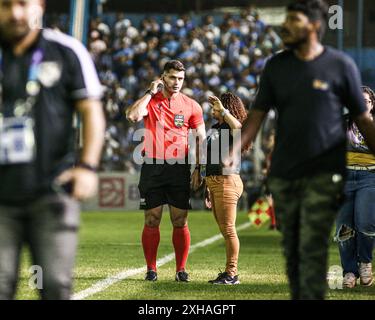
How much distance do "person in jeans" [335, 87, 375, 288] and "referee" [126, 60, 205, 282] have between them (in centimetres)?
175

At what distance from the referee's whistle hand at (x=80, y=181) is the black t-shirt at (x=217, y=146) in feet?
17.9

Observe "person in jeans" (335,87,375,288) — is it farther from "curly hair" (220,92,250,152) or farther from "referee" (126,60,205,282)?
"referee" (126,60,205,282)

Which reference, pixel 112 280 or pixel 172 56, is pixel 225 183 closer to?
pixel 112 280

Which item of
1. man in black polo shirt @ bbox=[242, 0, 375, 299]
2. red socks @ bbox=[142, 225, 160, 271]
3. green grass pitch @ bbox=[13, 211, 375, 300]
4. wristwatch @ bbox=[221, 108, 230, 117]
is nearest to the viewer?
man in black polo shirt @ bbox=[242, 0, 375, 299]

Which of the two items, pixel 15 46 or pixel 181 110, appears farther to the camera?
pixel 181 110

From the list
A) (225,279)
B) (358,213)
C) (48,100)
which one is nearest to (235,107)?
(358,213)

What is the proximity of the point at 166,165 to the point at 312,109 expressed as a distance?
4803mm

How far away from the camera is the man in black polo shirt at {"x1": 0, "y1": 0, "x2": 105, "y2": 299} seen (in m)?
5.55

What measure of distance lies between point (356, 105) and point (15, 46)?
8.32ft

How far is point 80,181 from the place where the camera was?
18.3 feet

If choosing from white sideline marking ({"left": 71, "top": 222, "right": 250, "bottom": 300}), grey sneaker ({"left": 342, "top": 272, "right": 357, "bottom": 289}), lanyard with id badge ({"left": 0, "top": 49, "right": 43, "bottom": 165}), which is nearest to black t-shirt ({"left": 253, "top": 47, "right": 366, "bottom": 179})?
lanyard with id badge ({"left": 0, "top": 49, "right": 43, "bottom": 165})

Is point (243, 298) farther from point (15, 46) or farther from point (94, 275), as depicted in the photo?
point (15, 46)

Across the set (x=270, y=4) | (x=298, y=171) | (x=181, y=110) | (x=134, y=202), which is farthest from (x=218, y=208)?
(x=270, y=4)

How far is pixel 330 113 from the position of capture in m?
6.91
